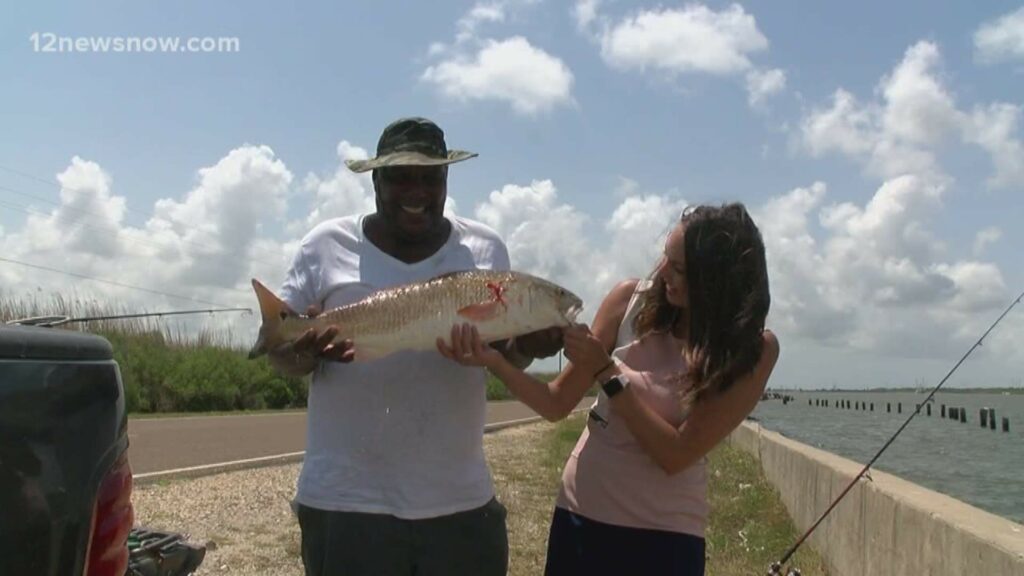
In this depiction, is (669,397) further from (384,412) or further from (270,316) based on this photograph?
(270,316)

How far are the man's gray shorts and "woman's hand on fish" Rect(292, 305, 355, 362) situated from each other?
0.56 meters

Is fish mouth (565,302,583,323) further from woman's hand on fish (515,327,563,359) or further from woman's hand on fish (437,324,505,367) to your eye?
woman's hand on fish (437,324,505,367)

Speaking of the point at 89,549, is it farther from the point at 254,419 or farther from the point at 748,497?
the point at 254,419

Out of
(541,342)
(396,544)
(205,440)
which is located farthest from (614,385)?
(205,440)

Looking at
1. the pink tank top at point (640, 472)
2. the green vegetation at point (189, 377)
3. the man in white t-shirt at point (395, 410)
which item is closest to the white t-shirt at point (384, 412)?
the man in white t-shirt at point (395, 410)

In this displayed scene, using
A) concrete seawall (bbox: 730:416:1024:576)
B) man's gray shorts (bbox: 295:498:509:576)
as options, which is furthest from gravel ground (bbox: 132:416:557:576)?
man's gray shorts (bbox: 295:498:509:576)

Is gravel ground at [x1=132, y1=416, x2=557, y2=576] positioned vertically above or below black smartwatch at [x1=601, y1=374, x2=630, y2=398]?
below

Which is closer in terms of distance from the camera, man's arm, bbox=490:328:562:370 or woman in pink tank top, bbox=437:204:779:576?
woman in pink tank top, bbox=437:204:779:576

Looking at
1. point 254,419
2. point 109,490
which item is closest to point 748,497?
point 109,490

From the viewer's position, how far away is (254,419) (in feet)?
83.0

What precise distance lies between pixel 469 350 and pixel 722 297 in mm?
931

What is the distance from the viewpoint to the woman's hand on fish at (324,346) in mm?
3617

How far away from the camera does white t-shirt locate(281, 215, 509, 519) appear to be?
3623 mm

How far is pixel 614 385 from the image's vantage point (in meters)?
3.54
